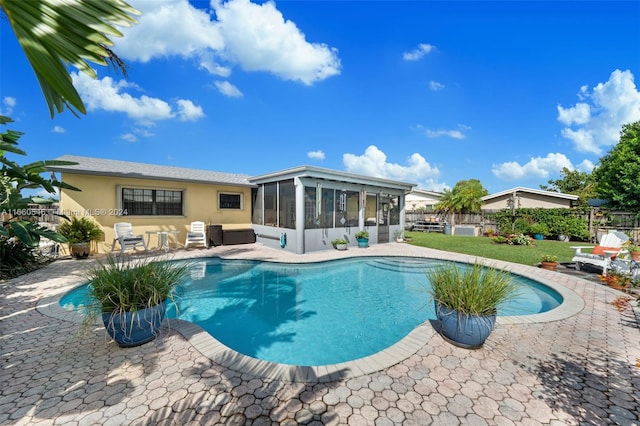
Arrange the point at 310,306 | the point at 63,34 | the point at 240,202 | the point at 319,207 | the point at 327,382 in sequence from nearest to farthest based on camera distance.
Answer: the point at 63,34 < the point at 327,382 < the point at 310,306 < the point at 319,207 < the point at 240,202

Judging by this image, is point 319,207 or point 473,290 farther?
point 319,207

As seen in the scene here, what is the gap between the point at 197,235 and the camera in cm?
1137

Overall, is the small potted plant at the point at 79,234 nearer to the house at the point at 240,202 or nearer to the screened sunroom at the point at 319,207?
the house at the point at 240,202

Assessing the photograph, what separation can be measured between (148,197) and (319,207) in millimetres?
7697

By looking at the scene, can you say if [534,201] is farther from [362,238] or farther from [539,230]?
[362,238]

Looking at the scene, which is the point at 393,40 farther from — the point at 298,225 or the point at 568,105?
the point at 568,105

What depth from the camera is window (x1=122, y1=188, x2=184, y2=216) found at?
1059 cm

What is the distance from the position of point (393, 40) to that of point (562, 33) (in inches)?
251

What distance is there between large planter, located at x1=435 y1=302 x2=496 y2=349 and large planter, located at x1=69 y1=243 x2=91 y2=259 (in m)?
11.7

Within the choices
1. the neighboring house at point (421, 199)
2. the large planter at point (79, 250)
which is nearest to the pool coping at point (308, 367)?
the large planter at point (79, 250)

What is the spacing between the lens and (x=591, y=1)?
7828 mm

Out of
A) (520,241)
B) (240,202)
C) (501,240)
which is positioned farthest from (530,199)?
(240,202)

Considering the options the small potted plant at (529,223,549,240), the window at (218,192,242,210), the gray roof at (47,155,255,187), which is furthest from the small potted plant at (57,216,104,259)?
the small potted plant at (529,223,549,240)

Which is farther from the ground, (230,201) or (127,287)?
(230,201)
